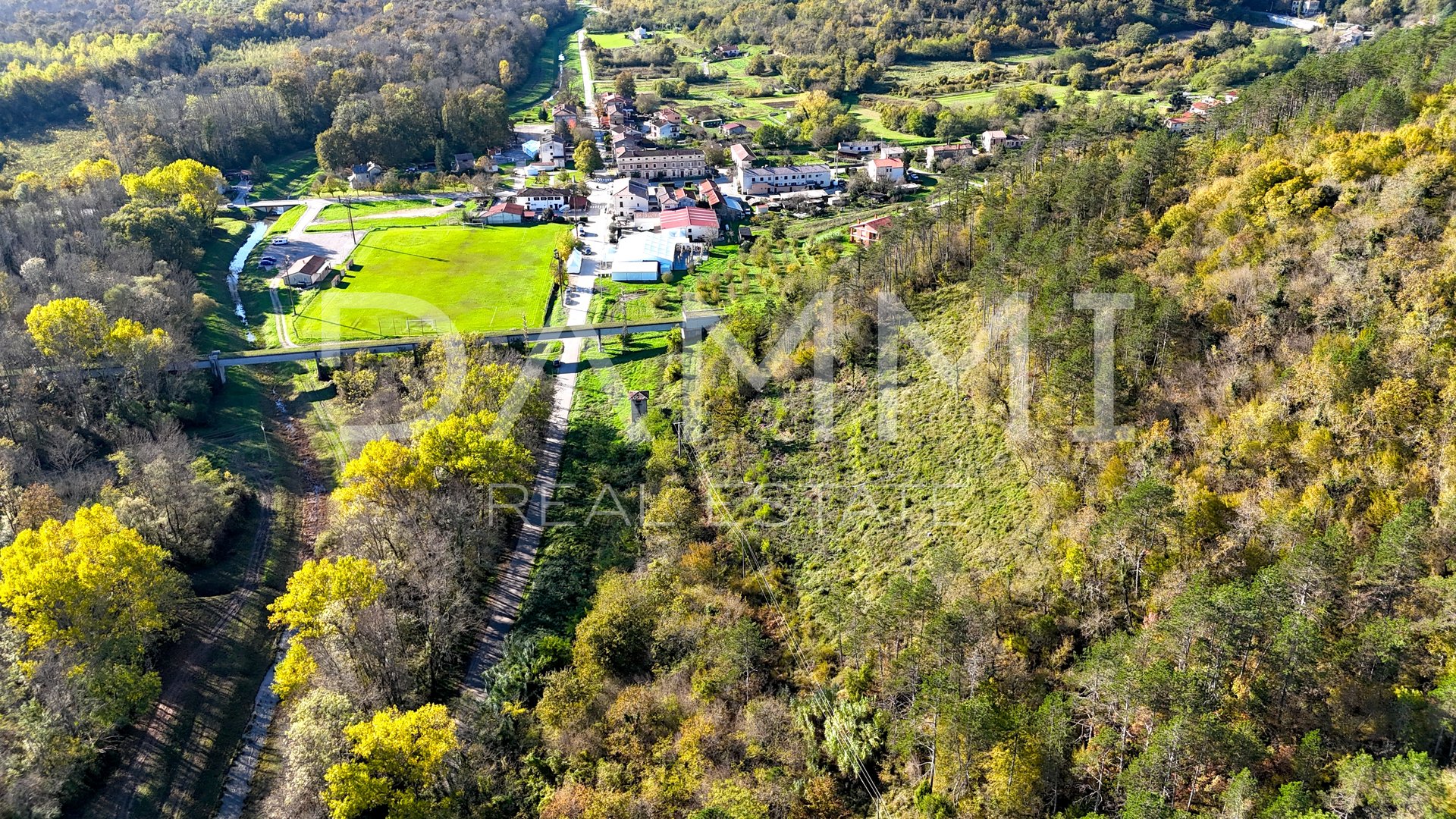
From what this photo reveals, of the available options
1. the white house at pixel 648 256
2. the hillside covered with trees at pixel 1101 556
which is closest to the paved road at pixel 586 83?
the white house at pixel 648 256

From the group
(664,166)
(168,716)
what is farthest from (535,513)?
(664,166)

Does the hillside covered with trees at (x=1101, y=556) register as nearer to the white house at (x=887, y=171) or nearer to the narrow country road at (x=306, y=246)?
the narrow country road at (x=306, y=246)

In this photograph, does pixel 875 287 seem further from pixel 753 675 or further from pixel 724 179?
pixel 724 179

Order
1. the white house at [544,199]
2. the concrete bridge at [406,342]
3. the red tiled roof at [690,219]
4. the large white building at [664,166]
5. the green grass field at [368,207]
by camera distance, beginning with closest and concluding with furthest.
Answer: the concrete bridge at [406,342] → the red tiled roof at [690,219] → the white house at [544,199] → the green grass field at [368,207] → the large white building at [664,166]

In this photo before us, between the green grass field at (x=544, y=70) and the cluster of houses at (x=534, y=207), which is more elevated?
the green grass field at (x=544, y=70)

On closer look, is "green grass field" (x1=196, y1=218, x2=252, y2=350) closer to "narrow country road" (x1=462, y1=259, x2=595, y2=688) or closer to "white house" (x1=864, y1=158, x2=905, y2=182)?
"narrow country road" (x1=462, y1=259, x2=595, y2=688)

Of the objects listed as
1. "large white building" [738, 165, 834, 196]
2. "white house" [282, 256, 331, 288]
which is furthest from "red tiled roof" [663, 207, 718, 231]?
"white house" [282, 256, 331, 288]
